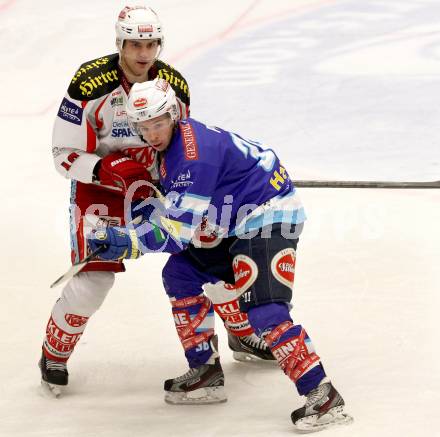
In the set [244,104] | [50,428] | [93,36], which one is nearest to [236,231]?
[50,428]

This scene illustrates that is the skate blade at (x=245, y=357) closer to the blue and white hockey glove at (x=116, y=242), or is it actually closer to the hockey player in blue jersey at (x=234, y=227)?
the hockey player in blue jersey at (x=234, y=227)

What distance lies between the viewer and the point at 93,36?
8.91 meters

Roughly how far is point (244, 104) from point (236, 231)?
3.87 meters

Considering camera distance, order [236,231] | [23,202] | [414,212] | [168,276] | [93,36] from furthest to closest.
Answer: [93,36]
[23,202]
[414,212]
[168,276]
[236,231]

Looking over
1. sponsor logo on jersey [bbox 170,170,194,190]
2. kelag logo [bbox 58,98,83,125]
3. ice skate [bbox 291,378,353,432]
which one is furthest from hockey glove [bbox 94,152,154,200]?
ice skate [bbox 291,378,353,432]

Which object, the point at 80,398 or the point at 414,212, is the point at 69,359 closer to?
the point at 80,398

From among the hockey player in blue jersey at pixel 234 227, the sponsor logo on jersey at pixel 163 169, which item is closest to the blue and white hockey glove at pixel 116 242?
the hockey player in blue jersey at pixel 234 227

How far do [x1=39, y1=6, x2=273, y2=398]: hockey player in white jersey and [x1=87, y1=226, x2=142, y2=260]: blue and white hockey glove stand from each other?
1.56 feet

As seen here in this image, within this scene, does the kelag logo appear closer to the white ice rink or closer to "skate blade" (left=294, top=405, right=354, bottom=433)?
the white ice rink

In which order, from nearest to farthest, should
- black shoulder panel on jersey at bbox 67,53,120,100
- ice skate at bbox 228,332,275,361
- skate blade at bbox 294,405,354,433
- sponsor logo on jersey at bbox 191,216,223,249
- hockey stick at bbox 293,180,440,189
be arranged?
skate blade at bbox 294,405,354,433 < sponsor logo on jersey at bbox 191,216,223,249 < black shoulder panel on jersey at bbox 67,53,120,100 < ice skate at bbox 228,332,275,361 < hockey stick at bbox 293,180,440,189

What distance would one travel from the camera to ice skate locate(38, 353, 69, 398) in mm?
4746

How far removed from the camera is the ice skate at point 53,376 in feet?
15.6

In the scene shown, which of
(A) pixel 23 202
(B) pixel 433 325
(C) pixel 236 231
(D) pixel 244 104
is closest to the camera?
(C) pixel 236 231

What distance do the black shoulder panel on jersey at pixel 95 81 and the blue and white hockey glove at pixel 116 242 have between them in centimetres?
71
